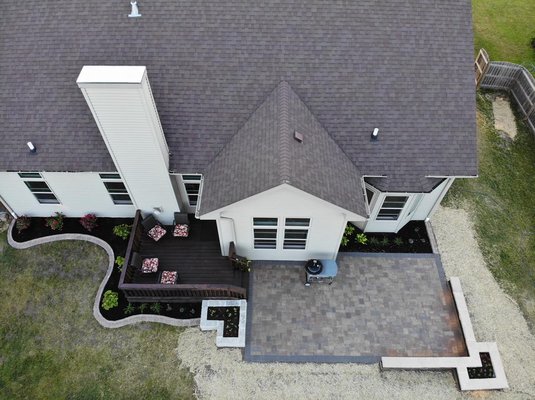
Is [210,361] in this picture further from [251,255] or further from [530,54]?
[530,54]

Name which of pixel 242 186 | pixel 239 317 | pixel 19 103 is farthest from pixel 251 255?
pixel 19 103

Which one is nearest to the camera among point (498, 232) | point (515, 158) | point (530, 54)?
point (498, 232)

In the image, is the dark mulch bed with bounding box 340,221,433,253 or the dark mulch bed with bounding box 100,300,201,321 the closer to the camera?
the dark mulch bed with bounding box 100,300,201,321

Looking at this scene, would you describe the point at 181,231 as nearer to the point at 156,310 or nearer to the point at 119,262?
the point at 119,262

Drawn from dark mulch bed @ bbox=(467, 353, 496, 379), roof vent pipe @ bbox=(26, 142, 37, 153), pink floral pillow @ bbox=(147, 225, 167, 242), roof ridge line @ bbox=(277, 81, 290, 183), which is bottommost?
dark mulch bed @ bbox=(467, 353, 496, 379)

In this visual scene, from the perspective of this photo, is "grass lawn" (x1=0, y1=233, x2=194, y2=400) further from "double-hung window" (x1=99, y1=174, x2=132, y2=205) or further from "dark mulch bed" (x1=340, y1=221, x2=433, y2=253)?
"dark mulch bed" (x1=340, y1=221, x2=433, y2=253)

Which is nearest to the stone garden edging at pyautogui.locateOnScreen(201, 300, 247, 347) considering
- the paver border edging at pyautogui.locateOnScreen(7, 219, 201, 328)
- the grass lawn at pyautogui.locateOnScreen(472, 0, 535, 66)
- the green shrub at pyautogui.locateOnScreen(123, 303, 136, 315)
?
the paver border edging at pyautogui.locateOnScreen(7, 219, 201, 328)

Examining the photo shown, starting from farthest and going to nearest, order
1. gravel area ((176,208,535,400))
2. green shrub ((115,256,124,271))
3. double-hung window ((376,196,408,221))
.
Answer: green shrub ((115,256,124,271)) → double-hung window ((376,196,408,221)) → gravel area ((176,208,535,400))
